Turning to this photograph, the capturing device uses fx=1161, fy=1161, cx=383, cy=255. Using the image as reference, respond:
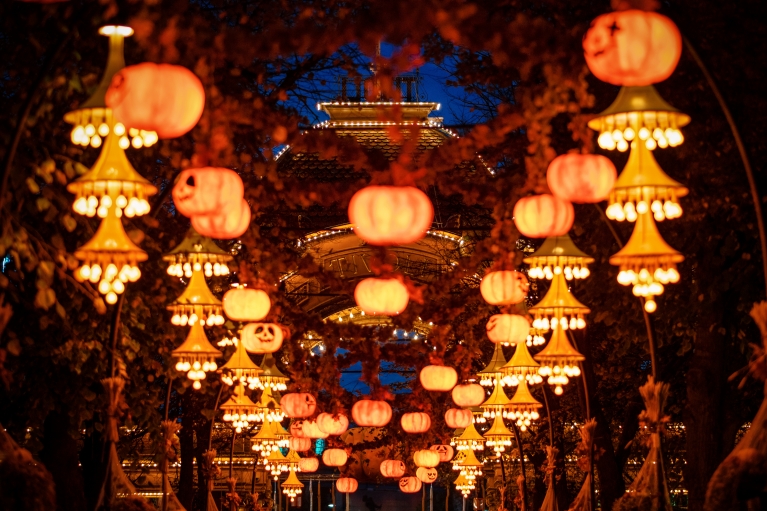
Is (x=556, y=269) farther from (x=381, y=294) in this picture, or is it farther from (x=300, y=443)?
(x=300, y=443)

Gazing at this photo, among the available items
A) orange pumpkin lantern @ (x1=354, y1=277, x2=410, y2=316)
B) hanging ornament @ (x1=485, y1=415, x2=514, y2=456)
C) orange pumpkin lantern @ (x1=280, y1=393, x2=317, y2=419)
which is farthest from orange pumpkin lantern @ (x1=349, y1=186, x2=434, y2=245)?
hanging ornament @ (x1=485, y1=415, x2=514, y2=456)

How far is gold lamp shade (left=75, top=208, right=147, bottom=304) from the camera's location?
397 inches

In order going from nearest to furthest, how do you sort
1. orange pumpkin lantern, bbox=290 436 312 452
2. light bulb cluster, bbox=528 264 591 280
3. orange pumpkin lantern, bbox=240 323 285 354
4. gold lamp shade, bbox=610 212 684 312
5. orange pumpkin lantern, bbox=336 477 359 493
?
gold lamp shade, bbox=610 212 684 312 → light bulb cluster, bbox=528 264 591 280 → orange pumpkin lantern, bbox=240 323 285 354 → orange pumpkin lantern, bbox=290 436 312 452 → orange pumpkin lantern, bbox=336 477 359 493

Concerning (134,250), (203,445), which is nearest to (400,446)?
(203,445)

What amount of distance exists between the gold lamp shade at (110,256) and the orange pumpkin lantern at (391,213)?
1.98 metres

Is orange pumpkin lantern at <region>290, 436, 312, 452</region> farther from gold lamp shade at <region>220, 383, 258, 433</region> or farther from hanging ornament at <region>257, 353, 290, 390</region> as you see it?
hanging ornament at <region>257, 353, 290, 390</region>

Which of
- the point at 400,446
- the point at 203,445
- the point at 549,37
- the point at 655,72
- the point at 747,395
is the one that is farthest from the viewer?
the point at 400,446

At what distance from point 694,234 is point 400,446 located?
2202 cm

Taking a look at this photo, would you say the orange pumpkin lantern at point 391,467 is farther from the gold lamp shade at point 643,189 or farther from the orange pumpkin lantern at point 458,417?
the gold lamp shade at point 643,189

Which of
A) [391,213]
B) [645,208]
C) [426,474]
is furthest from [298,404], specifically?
[426,474]

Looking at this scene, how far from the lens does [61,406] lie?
48.7ft

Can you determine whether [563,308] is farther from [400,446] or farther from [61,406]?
[400,446]

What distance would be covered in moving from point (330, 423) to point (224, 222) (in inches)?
553

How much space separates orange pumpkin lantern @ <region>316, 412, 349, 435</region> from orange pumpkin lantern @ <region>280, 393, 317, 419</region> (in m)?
2.47
